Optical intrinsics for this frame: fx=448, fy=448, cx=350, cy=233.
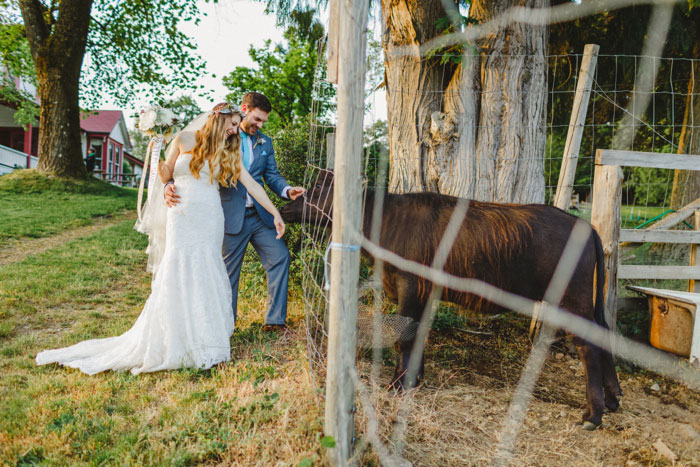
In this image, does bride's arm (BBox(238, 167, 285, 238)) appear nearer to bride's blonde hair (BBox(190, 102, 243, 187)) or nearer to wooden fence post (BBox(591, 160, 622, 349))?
bride's blonde hair (BBox(190, 102, 243, 187))

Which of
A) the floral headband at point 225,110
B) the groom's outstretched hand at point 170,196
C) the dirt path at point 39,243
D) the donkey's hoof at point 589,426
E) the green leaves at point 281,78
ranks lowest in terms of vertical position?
the donkey's hoof at point 589,426

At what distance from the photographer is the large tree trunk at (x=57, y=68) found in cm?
1211

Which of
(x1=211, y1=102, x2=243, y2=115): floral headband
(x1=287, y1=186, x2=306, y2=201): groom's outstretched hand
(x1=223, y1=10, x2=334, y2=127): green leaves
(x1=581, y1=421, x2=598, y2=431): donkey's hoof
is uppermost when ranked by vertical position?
(x1=223, y1=10, x2=334, y2=127): green leaves

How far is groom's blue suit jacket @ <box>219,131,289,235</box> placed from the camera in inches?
153

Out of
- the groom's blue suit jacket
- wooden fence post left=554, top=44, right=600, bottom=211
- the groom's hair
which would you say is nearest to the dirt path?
the groom's blue suit jacket

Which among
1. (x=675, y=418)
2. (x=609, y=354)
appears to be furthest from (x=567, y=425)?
(x=675, y=418)

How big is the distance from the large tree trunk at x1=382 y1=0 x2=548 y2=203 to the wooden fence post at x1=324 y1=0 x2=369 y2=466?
2665 mm

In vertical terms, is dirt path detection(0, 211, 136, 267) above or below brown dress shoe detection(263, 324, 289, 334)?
above

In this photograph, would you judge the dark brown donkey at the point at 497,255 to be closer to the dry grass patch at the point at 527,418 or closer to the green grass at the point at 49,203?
the dry grass patch at the point at 527,418

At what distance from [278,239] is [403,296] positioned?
140cm

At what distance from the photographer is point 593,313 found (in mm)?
3170

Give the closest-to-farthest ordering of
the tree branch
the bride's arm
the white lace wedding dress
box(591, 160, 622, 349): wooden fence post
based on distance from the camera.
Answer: the white lace wedding dress < box(591, 160, 622, 349): wooden fence post < the bride's arm < the tree branch

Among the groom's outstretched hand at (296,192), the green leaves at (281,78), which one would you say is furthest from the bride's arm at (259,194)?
the green leaves at (281,78)

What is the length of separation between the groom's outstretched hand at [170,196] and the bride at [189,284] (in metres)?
0.04
